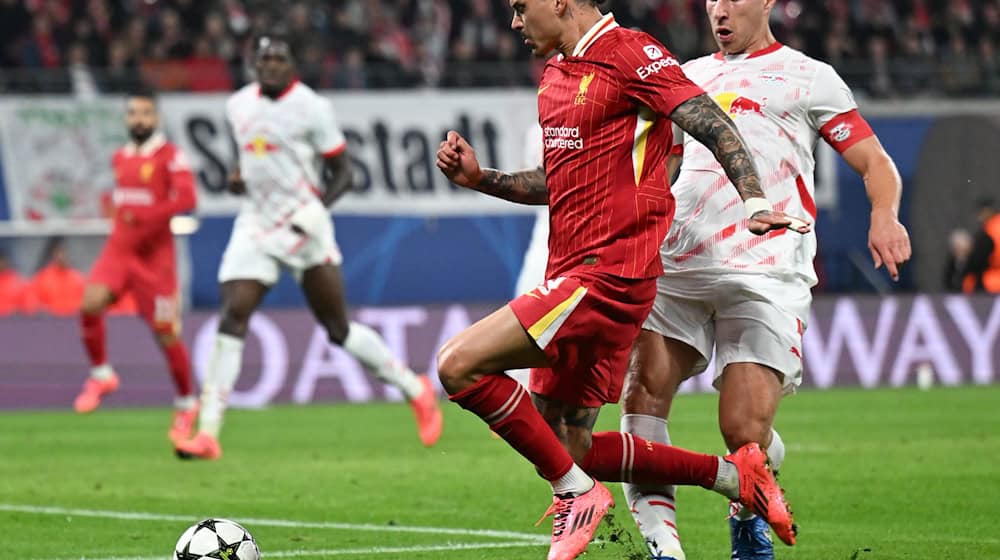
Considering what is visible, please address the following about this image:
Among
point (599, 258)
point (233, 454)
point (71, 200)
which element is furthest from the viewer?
point (71, 200)

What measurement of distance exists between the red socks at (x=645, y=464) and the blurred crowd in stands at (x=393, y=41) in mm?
14903

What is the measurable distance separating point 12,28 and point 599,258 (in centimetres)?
1628

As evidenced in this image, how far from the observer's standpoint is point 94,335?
42.9ft

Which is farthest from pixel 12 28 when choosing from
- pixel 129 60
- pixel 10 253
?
pixel 10 253

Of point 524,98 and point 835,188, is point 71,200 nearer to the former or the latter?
point 524,98

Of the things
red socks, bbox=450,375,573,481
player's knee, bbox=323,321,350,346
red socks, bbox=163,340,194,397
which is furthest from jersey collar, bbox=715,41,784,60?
red socks, bbox=163,340,194,397

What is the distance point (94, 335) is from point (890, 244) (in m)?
8.67

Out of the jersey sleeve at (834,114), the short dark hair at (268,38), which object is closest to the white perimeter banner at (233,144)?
the short dark hair at (268,38)

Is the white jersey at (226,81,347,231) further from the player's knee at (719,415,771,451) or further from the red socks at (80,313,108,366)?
the player's knee at (719,415,771,451)

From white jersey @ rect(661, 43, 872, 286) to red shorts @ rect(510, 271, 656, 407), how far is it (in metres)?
0.52

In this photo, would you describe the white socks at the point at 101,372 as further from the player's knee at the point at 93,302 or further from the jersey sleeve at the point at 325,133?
the jersey sleeve at the point at 325,133

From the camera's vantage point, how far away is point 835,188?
2062 centimetres

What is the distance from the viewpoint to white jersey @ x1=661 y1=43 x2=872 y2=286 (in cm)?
611

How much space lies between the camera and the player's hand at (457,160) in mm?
5832
